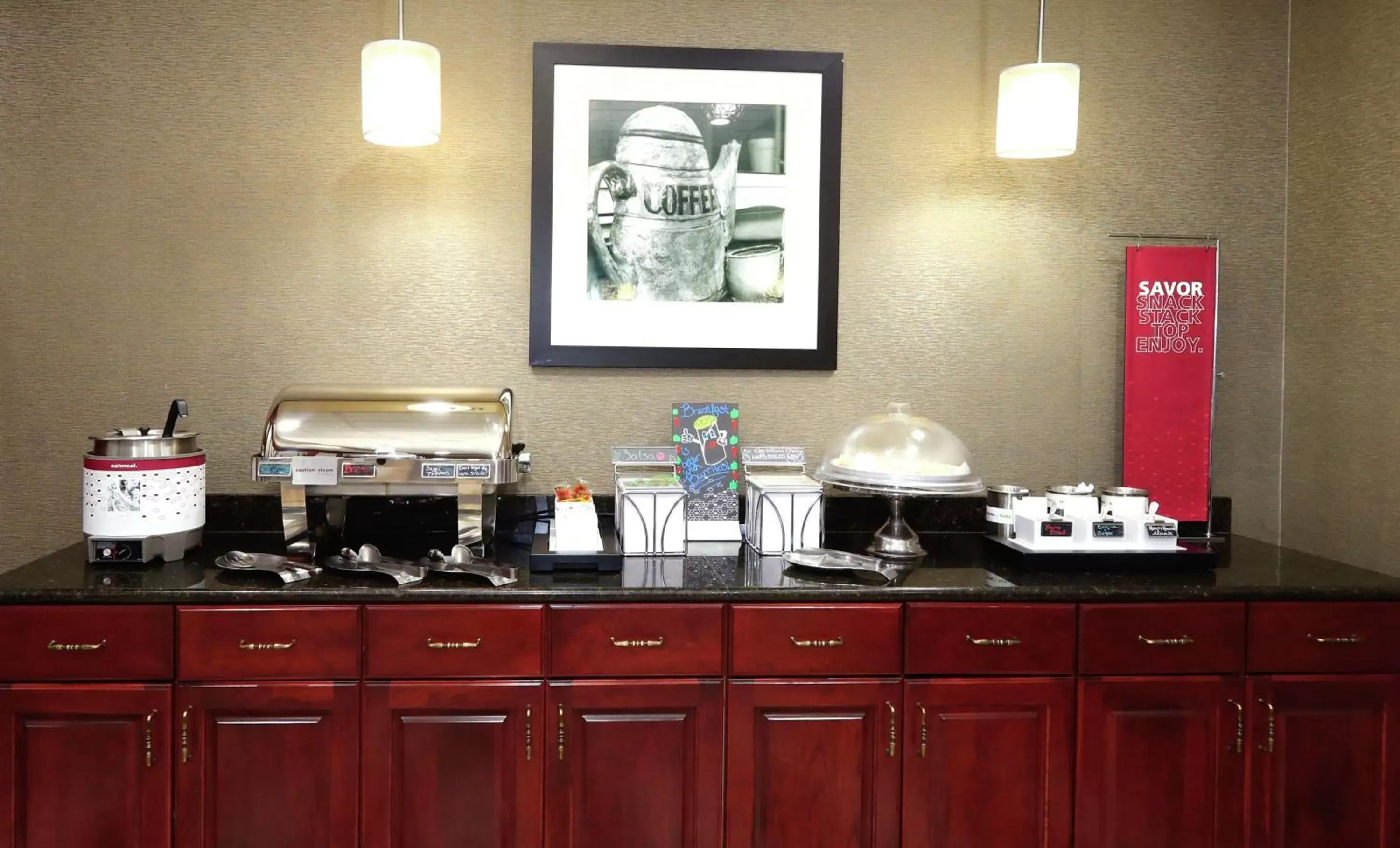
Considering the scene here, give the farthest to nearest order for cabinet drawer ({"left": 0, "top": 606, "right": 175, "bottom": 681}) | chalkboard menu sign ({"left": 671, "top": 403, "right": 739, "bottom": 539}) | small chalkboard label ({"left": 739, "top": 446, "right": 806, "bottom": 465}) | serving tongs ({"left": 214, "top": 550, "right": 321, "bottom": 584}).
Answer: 1. small chalkboard label ({"left": 739, "top": 446, "right": 806, "bottom": 465})
2. chalkboard menu sign ({"left": 671, "top": 403, "right": 739, "bottom": 539})
3. serving tongs ({"left": 214, "top": 550, "right": 321, "bottom": 584})
4. cabinet drawer ({"left": 0, "top": 606, "right": 175, "bottom": 681})

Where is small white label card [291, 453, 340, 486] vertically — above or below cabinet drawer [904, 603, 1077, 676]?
above

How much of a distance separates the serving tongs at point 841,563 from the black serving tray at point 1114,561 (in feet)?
1.15

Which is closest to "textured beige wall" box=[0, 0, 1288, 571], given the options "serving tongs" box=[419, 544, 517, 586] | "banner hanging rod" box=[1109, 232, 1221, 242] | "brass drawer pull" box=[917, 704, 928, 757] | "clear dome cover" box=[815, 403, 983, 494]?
"banner hanging rod" box=[1109, 232, 1221, 242]

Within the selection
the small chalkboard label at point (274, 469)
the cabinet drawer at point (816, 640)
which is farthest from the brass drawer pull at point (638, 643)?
the small chalkboard label at point (274, 469)

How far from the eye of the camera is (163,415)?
2.52 meters

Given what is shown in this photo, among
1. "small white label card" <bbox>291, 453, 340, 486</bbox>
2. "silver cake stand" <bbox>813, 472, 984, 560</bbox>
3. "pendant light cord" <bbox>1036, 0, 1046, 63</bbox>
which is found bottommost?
"silver cake stand" <bbox>813, 472, 984, 560</bbox>

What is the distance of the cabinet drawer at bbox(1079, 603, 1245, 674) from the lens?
2.02m

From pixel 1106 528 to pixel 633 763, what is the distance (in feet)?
4.24

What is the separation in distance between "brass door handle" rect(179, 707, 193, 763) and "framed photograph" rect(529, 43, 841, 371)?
121cm

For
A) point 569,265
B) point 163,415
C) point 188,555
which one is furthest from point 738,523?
point 163,415

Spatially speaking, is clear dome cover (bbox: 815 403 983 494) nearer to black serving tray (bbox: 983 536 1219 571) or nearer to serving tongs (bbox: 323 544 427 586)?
black serving tray (bbox: 983 536 1219 571)

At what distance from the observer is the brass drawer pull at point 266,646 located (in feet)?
6.26

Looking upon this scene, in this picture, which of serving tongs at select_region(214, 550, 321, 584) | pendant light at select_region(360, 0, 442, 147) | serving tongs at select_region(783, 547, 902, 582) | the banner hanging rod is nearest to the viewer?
serving tongs at select_region(214, 550, 321, 584)

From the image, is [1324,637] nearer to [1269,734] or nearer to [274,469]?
[1269,734]
